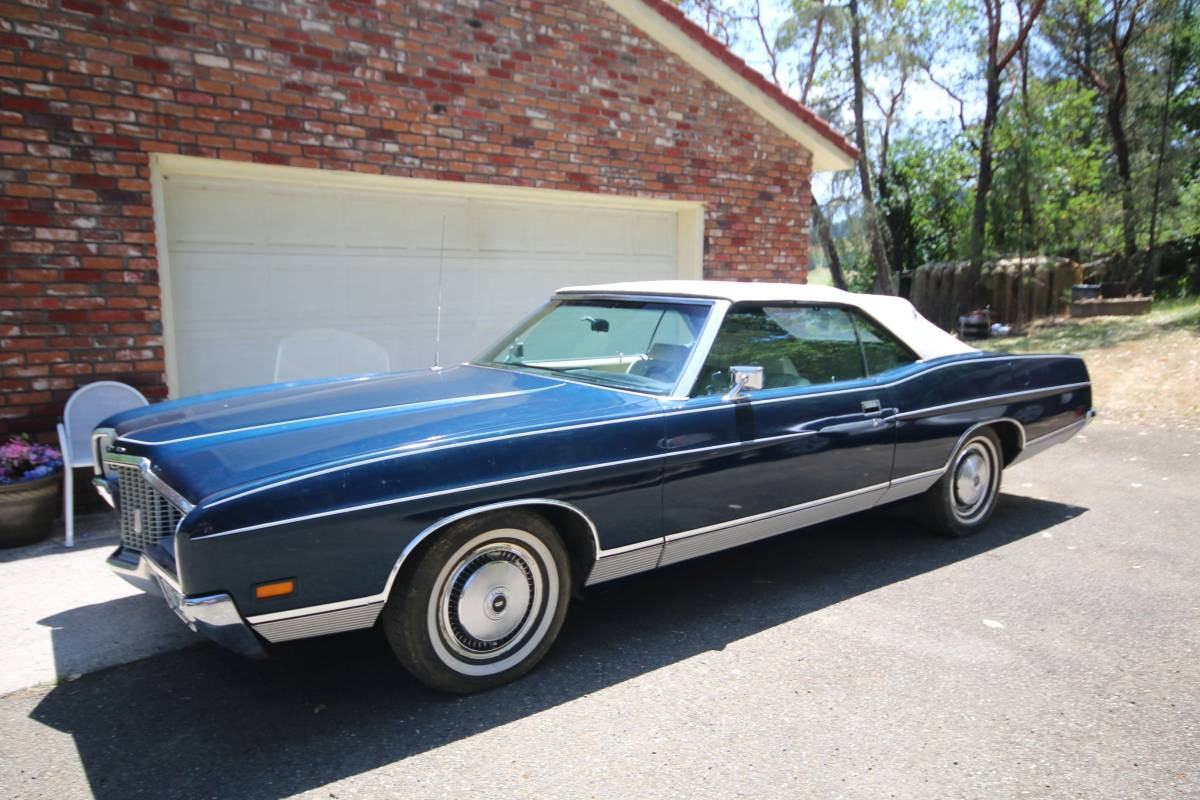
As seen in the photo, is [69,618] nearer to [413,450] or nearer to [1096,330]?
[413,450]

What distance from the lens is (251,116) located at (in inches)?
219

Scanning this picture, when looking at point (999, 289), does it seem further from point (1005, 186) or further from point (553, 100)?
point (553, 100)

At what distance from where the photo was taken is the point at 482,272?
7023mm

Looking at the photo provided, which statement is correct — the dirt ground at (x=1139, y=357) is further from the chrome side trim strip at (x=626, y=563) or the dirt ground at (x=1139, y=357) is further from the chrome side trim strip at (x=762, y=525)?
the chrome side trim strip at (x=626, y=563)

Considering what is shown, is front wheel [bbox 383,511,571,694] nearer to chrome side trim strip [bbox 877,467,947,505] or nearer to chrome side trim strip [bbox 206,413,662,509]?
chrome side trim strip [bbox 206,413,662,509]

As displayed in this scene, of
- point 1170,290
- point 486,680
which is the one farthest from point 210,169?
point 1170,290

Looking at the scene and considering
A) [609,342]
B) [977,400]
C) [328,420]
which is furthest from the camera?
[977,400]

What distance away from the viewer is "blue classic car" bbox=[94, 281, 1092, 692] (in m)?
2.53

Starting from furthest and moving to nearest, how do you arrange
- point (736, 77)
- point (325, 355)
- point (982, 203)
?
point (982, 203), point (736, 77), point (325, 355)

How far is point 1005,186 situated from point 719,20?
8027 millimetres

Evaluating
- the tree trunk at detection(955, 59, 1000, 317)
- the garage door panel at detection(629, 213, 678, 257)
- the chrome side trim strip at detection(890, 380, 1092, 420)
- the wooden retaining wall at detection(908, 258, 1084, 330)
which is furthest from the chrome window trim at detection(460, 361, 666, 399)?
the tree trunk at detection(955, 59, 1000, 317)

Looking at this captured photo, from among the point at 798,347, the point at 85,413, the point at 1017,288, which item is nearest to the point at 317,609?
the point at 798,347

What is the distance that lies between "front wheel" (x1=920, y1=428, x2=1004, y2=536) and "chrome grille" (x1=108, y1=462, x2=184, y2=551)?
12.5 ft

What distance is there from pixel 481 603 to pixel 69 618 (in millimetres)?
2105
